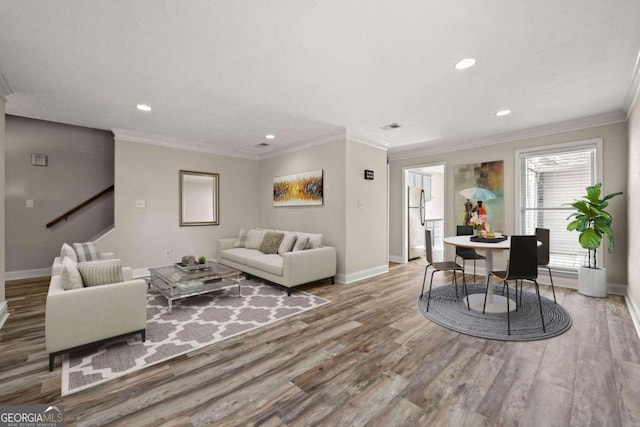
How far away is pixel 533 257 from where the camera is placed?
2795 millimetres

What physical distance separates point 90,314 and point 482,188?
5.50 metres

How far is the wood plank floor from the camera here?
166cm

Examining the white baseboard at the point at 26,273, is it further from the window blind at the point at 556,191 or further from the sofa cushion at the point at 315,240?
the window blind at the point at 556,191

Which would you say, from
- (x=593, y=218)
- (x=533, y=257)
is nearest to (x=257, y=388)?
(x=533, y=257)

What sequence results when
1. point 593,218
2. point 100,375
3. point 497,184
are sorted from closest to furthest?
point 100,375 < point 593,218 < point 497,184

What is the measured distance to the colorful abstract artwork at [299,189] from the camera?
16.6ft

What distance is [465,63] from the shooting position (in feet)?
8.31

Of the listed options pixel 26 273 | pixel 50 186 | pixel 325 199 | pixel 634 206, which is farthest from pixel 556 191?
pixel 26 273

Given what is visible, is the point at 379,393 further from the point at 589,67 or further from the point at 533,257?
the point at 589,67

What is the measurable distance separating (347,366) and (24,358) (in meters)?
2.66

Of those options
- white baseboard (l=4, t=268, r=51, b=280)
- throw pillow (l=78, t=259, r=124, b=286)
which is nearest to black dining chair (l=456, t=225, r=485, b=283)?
throw pillow (l=78, t=259, r=124, b=286)

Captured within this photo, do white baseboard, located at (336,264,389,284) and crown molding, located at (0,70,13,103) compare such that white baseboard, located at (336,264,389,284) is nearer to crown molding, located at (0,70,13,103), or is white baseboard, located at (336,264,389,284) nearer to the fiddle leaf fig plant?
the fiddle leaf fig plant

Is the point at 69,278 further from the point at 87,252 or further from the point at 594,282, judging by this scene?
the point at 594,282

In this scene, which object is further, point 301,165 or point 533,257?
point 301,165
